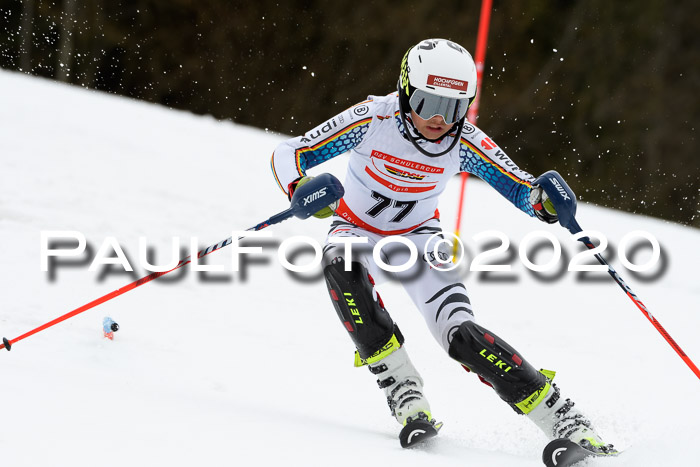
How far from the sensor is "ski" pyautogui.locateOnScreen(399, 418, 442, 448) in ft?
8.86

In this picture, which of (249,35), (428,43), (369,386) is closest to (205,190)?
(369,386)

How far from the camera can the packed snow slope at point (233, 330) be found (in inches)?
98.2

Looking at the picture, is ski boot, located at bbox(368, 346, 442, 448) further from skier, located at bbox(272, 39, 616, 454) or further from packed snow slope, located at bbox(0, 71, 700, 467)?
packed snow slope, located at bbox(0, 71, 700, 467)

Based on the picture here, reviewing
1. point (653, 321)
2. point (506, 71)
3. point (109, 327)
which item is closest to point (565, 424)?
point (653, 321)

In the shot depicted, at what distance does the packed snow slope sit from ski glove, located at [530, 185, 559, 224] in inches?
34.0

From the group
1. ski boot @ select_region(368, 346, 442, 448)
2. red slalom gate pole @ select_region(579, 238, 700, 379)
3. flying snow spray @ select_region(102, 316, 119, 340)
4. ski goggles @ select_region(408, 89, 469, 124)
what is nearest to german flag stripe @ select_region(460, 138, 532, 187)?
ski goggles @ select_region(408, 89, 469, 124)

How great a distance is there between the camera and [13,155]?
612 centimetres

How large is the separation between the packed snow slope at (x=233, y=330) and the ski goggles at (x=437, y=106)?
1.18m

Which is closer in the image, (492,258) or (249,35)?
(492,258)

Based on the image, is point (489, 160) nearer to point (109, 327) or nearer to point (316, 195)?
point (316, 195)

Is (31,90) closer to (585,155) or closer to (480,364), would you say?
(480,364)

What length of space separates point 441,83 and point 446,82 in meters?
0.02

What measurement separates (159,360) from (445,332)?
130 cm

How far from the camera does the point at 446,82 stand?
3.03 meters
